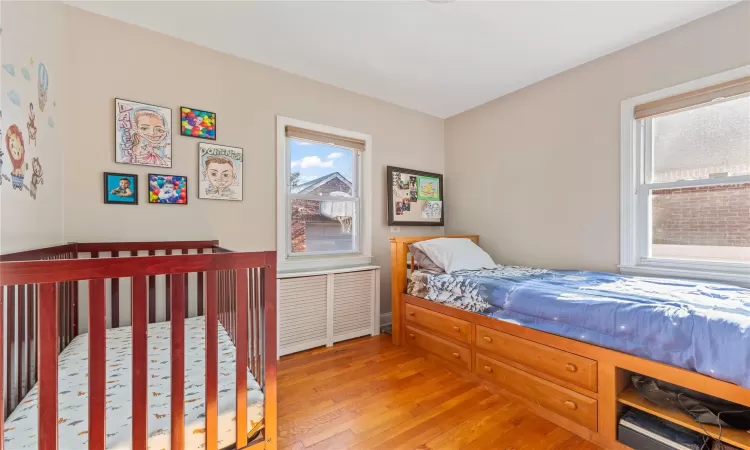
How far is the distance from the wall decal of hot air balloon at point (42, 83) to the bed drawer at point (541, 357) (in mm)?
2709

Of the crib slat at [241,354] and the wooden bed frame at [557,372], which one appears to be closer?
the crib slat at [241,354]

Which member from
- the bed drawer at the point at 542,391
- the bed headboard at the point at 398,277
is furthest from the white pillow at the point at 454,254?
the bed drawer at the point at 542,391

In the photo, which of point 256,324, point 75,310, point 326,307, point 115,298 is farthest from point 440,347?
point 75,310

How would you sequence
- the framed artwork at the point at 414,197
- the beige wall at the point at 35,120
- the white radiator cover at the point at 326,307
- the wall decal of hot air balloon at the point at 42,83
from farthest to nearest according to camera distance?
the framed artwork at the point at 414,197
the white radiator cover at the point at 326,307
the wall decal of hot air balloon at the point at 42,83
the beige wall at the point at 35,120

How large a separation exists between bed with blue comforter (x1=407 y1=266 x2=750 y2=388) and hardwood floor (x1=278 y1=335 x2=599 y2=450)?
0.50 metres

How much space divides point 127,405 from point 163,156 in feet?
5.34

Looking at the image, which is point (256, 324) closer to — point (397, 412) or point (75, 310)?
point (397, 412)

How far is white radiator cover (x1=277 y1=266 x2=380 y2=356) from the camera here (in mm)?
2531

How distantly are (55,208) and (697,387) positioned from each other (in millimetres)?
3201

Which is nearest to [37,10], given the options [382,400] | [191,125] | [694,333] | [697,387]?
[191,125]

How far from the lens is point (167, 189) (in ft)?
7.02

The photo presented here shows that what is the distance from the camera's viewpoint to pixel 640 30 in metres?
2.11

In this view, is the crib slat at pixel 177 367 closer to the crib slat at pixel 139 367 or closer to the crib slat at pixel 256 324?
the crib slat at pixel 139 367

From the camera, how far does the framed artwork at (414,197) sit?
325 cm
